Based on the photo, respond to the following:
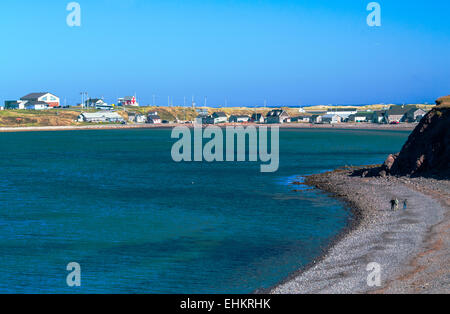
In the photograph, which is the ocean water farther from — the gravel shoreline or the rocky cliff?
the rocky cliff

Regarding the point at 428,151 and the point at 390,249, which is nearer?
the point at 390,249

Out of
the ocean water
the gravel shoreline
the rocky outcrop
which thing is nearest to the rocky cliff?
the rocky outcrop

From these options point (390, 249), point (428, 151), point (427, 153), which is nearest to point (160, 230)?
point (390, 249)

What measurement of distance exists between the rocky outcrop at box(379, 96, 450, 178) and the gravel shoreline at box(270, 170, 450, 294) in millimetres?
5604

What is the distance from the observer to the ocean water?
27.8 m

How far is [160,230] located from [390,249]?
54.9ft

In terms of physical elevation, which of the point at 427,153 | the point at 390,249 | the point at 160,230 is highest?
the point at 427,153

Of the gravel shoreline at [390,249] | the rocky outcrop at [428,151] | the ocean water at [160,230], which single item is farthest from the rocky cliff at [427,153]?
the ocean water at [160,230]

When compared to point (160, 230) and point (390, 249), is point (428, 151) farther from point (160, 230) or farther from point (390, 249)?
point (160, 230)

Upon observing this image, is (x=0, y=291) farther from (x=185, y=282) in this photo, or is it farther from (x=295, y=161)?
(x=295, y=161)

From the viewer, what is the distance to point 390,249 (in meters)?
30.2

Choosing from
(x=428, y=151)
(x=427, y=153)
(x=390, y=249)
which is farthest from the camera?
(x=427, y=153)
